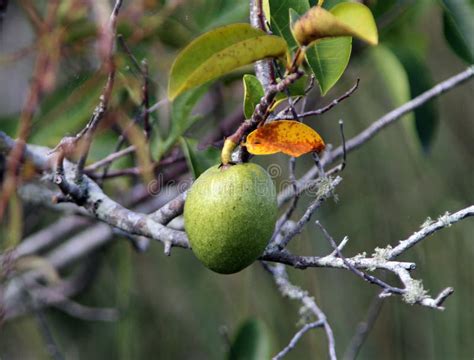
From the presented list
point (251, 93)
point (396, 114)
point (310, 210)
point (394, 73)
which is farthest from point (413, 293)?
point (394, 73)

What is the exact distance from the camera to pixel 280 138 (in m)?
0.92

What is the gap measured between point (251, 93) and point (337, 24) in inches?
9.0

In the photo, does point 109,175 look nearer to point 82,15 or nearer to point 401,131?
point 82,15

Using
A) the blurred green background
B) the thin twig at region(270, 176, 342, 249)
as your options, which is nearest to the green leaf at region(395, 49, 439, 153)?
the blurred green background

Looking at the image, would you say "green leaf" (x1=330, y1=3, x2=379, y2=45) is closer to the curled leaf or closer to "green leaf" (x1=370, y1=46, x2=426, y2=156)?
Result: the curled leaf

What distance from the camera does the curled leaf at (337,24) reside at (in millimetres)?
748

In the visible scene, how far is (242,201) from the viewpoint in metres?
0.91

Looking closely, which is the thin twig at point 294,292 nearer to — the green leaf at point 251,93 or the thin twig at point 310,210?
the thin twig at point 310,210

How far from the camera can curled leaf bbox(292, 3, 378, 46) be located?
2.45 ft

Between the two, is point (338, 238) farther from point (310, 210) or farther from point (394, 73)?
point (310, 210)

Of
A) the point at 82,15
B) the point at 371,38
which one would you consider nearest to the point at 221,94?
the point at 82,15

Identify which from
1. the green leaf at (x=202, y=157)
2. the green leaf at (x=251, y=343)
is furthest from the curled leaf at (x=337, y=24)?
the green leaf at (x=251, y=343)

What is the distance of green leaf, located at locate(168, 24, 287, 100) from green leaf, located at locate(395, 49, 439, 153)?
3.14 ft

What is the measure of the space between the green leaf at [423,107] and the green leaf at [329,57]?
2.44ft
